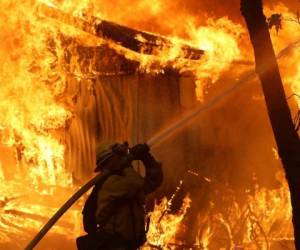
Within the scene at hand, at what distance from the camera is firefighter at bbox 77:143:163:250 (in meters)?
5.00

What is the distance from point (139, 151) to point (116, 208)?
59 centimetres

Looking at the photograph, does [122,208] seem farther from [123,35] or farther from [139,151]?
[123,35]

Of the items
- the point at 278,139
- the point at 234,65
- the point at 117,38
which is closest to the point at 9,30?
the point at 117,38

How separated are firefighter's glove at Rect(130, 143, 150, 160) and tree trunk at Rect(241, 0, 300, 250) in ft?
6.55

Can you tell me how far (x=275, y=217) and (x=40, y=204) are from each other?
4384 mm

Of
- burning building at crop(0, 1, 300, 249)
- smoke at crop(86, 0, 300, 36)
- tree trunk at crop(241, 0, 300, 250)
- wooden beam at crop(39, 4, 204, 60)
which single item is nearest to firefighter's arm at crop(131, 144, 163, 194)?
tree trunk at crop(241, 0, 300, 250)

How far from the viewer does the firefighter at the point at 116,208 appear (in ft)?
16.4

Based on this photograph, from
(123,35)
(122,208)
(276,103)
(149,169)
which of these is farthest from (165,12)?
(122,208)

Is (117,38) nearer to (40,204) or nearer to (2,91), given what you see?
(2,91)

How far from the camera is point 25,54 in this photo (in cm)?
947

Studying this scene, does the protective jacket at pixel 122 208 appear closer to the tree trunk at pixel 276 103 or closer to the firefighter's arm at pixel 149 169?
the firefighter's arm at pixel 149 169

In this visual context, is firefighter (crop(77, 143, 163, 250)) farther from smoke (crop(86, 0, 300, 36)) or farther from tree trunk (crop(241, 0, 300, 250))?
smoke (crop(86, 0, 300, 36))

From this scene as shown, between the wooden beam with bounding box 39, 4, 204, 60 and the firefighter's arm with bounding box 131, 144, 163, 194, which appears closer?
the firefighter's arm with bounding box 131, 144, 163, 194

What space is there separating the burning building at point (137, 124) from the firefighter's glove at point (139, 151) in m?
3.71
